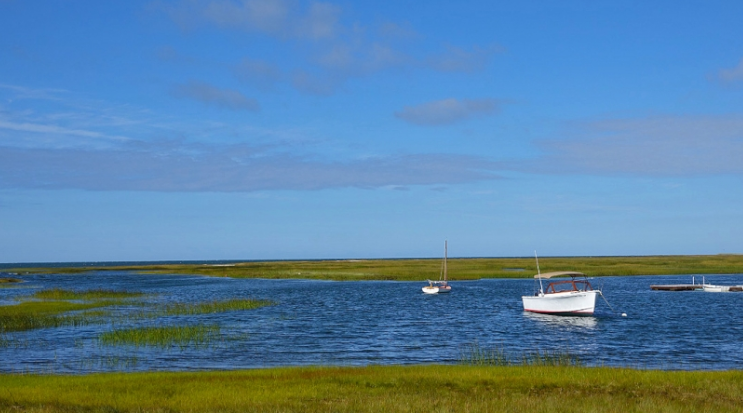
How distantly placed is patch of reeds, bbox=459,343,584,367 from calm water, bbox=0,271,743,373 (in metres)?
0.77

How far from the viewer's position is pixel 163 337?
41.2m

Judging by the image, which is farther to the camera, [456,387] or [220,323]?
[220,323]

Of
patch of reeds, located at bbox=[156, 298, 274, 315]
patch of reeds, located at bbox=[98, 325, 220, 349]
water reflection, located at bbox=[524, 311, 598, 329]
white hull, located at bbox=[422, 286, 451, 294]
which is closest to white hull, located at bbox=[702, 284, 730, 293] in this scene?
white hull, located at bbox=[422, 286, 451, 294]

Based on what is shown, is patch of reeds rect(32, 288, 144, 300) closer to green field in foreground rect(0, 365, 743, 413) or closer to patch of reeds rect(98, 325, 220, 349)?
patch of reeds rect(98, 325, 220, 349)

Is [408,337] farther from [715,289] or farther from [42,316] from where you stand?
[715,289]

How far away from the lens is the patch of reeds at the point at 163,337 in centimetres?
3903

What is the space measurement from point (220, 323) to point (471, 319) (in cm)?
2127

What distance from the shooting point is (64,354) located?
116 feet

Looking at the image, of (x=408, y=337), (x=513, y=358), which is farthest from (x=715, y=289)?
(x=513, y=358)

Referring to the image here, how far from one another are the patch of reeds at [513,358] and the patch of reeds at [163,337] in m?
16.0

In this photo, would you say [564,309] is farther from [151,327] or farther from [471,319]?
[151,327]

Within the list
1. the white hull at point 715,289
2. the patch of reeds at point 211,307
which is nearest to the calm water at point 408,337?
the patch of reeds at point 211,307

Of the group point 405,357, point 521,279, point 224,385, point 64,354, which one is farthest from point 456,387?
point 521,279

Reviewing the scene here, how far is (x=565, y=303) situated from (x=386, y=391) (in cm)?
4056
